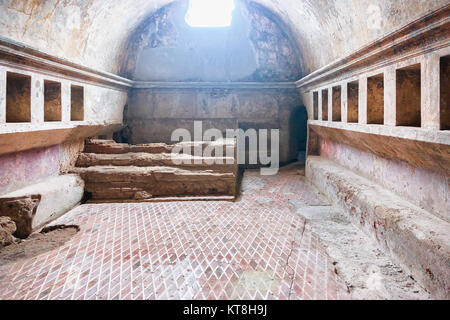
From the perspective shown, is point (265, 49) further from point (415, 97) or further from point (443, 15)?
point (443, 15)

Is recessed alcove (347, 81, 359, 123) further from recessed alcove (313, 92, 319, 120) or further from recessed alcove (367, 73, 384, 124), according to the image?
recessed alcove (313, 92, 319, 120)

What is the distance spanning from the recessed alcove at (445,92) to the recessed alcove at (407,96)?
975 mm

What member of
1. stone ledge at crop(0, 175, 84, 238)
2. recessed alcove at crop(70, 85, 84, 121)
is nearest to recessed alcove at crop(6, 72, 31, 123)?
stone ledge at crop(0, 175, 84, 238)

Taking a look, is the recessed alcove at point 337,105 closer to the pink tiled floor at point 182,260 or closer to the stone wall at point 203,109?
the pink tiled floor at point 182,260

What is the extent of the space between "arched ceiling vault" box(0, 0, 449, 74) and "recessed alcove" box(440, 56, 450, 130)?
665 mm

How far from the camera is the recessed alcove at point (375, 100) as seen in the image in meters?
5.32

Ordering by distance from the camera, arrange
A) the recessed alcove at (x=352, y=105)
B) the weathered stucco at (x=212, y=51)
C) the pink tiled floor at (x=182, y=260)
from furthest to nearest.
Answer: the weathered stucco at (x=212, y=51), the recessed alcove at (x=352, y=105), the pink tiled floor at (x=182, y=260)

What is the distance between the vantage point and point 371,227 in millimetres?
4426

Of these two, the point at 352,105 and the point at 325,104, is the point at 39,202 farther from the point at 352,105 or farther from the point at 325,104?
the point at 325,104

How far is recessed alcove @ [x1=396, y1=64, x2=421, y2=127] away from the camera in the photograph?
4297 mm

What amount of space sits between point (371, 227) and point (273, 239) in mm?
1531

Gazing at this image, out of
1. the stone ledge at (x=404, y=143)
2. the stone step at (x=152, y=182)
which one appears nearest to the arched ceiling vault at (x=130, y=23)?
the stone ledge at (x=404, y=143)
